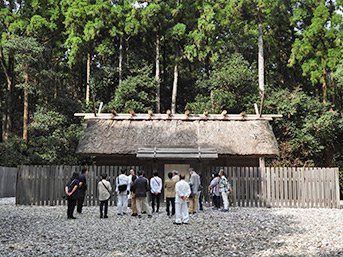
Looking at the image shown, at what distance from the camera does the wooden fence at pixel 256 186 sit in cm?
1433

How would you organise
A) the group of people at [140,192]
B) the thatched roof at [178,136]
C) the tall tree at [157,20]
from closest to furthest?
the group of people at [140,192] < the thatched roof at [178,136] < the tall tree at [157,20]

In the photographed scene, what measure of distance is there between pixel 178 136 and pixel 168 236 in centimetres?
972

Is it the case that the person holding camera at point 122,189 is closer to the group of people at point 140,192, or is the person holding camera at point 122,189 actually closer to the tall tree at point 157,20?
the group of people at point 140,192

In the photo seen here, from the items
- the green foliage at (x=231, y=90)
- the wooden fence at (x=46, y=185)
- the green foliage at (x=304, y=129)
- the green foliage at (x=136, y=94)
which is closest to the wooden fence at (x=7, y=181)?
the wooden fence at (x=46, y=185)

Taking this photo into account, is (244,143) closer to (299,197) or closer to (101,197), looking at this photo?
(299,197)

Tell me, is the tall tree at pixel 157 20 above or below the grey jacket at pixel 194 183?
above

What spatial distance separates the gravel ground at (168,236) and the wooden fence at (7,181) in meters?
11.3

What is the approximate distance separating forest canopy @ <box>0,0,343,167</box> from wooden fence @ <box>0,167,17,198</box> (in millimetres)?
1252

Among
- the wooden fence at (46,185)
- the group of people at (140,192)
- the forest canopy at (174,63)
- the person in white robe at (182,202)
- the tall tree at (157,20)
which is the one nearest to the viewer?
the person in white robe at (182,202)

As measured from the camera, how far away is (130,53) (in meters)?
28.8

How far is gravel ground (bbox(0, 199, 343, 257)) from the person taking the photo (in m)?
6.18

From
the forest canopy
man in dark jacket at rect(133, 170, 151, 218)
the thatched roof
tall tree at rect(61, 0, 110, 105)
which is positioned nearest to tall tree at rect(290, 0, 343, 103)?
the forest canopy

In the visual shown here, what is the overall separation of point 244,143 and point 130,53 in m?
15.9

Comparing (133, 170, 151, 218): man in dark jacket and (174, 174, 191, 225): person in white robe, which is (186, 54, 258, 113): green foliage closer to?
(133, 170, 151, 218): man in dark jacket
